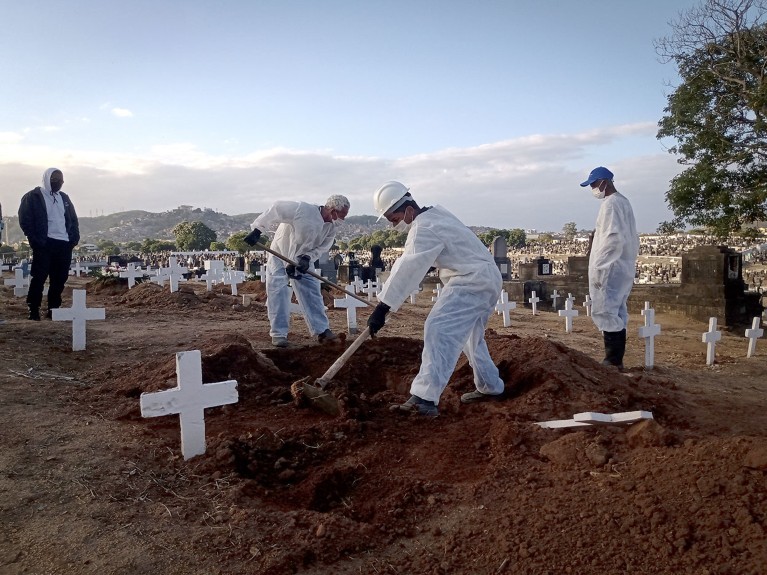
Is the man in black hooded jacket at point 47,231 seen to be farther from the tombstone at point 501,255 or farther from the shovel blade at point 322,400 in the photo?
the tombstone at point 501,255

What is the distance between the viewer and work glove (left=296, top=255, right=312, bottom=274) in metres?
6.70

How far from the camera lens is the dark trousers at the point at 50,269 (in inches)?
305

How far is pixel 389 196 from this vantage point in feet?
15.1

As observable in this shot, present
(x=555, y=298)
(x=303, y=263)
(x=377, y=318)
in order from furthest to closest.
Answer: (x=555, y=298), (x=303, y=263), (x=377, y=318)

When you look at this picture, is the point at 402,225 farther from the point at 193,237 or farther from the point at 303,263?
the point at 193,237

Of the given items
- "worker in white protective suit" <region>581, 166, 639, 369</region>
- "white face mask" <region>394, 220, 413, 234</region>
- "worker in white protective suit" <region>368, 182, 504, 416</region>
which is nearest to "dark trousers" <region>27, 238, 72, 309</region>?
"white face mask" <region>394, 220, 413, 234</region>

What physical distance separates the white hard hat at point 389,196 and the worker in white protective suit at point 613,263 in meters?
2.78

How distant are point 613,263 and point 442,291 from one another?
2.66m

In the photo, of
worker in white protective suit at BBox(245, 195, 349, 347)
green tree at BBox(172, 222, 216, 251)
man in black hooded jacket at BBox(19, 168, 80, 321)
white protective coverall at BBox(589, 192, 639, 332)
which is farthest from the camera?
green tree at BBox(172, 222, 216, 251)

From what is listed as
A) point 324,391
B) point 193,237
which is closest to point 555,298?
point 324,391

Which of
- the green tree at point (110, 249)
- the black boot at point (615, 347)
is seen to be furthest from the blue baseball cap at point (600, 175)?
the green tree at point (110, 249)

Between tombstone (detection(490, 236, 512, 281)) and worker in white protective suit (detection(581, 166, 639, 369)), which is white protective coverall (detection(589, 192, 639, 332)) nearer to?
worker in white protective suit (detection(581, 166, 639, 369))

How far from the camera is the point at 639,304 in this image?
14.7m

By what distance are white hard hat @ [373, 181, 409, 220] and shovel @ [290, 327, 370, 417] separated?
93 cm
